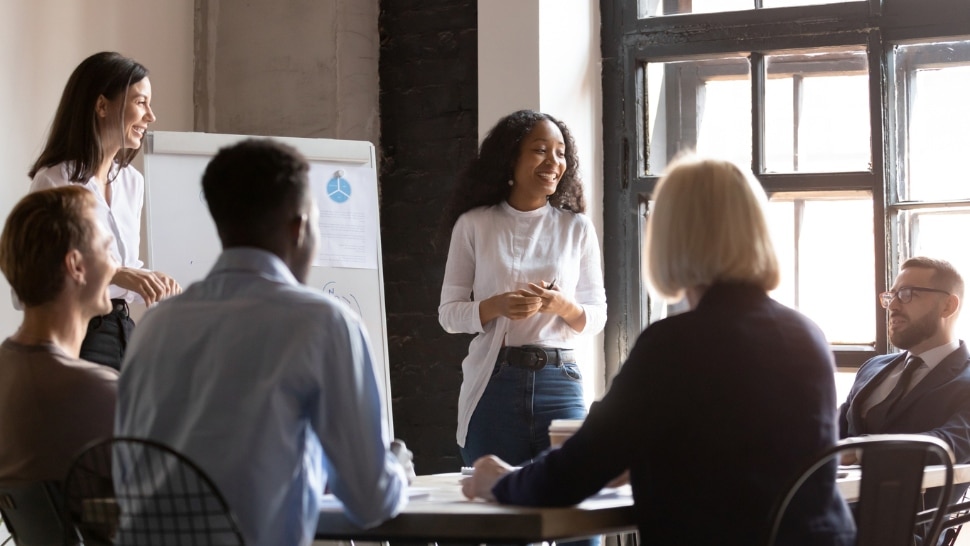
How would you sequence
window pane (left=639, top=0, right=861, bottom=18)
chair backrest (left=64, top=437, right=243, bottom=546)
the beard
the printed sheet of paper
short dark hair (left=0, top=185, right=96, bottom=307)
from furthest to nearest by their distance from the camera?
window pane (left=639, top=0, right=861, bottom=18), the printed sheet of paper, the beard, short dark hair (left=0, top=185, right=96, bottom=307), chair backrest (left=64, top=437, right=243, bottom=546)

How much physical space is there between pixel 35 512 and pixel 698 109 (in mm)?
3120

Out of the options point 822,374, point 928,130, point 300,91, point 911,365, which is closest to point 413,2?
point 300,91

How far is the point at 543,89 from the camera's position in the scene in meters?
4.11

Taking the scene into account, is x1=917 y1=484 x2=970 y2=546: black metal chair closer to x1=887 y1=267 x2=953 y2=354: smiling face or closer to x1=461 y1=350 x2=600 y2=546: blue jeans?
x1=887 y1=267 x2=953 y2=354: smiling face

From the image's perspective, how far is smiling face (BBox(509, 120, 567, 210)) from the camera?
347cm

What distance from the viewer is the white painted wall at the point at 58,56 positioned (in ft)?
11.8

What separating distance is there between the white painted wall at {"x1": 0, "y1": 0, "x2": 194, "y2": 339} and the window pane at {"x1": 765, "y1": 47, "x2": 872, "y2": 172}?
2.32m

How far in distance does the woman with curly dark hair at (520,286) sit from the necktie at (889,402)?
820 millimetres

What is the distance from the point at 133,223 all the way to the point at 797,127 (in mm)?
2444

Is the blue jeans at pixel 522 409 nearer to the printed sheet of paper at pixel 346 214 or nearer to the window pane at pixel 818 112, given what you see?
the printed sheet of paper at pixel 346 214

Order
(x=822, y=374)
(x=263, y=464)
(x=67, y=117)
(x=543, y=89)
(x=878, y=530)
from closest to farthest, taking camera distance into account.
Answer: (x=263, y=464) → (x=822, y=374) → (x=878, y=530) → (x=67, y=117) → (x=543, y=89)

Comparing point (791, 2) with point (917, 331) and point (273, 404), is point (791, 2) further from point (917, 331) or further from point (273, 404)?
point (273, 404)

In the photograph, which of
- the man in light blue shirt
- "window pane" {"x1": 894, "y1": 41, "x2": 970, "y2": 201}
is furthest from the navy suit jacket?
the man in light blue shirt

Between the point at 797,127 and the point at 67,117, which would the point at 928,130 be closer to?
the point at 797,127
